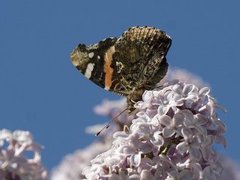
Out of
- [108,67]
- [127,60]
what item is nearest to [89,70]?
[108,67]

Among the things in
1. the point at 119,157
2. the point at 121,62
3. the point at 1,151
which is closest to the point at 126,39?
the point at 121,62

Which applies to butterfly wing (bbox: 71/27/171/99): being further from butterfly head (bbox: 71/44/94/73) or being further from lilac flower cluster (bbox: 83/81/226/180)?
lilac flower cluster (bbox: 83/81/226/180)

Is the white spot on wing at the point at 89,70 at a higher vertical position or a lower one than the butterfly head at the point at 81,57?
lower

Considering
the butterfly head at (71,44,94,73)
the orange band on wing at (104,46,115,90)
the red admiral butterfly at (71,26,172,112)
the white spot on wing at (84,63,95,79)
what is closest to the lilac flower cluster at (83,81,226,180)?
the red admiral butterfly at (71,26,172,112)

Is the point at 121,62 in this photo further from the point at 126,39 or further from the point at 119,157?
the point at 119,157

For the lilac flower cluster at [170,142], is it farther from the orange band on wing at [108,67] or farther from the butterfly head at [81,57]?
the butterfly head at [81,57]

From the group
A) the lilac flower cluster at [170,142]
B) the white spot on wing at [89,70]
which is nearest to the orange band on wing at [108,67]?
the white spot on wing at [89,70]
